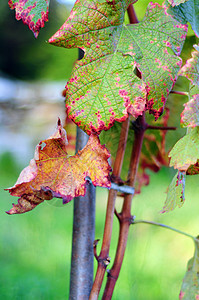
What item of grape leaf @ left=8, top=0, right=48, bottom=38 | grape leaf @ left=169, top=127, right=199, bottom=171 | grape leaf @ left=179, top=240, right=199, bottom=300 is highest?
grape leaf @ left=8, top=0, right=48, bottom=38

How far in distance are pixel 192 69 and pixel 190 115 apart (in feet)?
0.14

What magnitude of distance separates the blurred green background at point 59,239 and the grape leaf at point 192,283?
0.23 m

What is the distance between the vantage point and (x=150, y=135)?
0.63 meters

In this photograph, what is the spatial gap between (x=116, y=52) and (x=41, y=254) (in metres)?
0.98

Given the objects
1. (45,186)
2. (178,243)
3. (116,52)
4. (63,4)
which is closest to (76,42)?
(116,52)

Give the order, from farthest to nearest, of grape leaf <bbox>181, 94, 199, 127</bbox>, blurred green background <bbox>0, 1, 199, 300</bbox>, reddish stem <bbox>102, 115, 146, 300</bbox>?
blurred green background <bbox>0, 1, 199, 300</bbox> < reddish stem <bbox>102, 115, 146, 300</bbox> < grape leaf <bbox>181, 94, 199, 127</bbox>

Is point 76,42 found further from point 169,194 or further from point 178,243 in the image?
point 178,243

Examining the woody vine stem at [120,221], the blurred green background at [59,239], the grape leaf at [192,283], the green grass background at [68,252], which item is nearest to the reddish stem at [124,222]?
the woody vine stem at [120,221]

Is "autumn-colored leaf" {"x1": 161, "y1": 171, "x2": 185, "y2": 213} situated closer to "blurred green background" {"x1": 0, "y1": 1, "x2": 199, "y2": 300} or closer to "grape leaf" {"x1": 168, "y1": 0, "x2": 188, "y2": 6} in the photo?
"grape leaf" {"x1": 168, "y1": 0, "x2": 188, "y2": 6}

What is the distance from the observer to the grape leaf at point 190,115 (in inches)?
12.5

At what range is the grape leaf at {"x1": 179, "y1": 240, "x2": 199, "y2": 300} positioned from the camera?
0.49 m

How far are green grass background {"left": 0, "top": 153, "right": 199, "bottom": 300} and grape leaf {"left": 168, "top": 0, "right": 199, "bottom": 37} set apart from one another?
584 mm

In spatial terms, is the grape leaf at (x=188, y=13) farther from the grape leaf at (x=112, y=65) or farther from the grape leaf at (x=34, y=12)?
the grape leaf at (x=34, y=12)

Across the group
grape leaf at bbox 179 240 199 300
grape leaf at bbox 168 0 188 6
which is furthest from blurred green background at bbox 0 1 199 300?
grape leaf at bbox 168 0 188 6
